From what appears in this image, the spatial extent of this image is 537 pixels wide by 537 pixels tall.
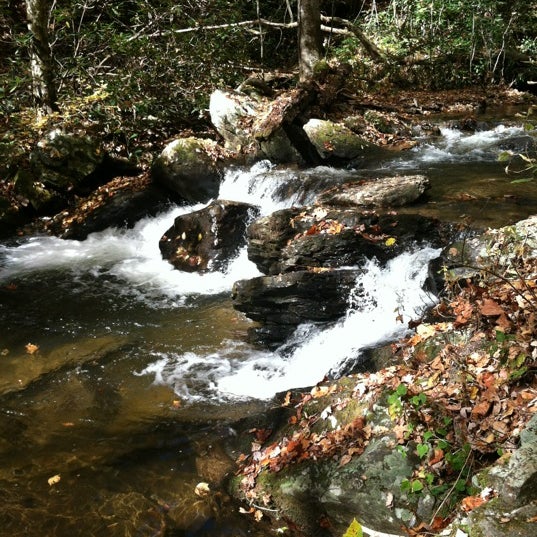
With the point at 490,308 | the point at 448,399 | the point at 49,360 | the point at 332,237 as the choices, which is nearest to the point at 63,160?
the point at 49,360

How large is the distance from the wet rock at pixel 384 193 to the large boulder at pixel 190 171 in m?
3.40

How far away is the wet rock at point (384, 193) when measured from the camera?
748cm

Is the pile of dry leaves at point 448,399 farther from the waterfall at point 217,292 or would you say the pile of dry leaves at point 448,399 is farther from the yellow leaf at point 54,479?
the yellow leaf at point 54,479

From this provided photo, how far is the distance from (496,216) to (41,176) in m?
9.55

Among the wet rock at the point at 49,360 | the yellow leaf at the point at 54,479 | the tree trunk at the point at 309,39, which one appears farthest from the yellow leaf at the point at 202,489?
the tree trunk at the point at 309,39

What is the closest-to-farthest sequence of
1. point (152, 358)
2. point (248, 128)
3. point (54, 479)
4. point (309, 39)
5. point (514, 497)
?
point (514, 497) → point (54, 479) → point (152, 358) → point (248, 128) → point (309, 39)

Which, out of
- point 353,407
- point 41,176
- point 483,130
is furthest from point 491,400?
point 41,176

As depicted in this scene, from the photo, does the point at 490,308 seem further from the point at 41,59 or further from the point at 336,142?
the point at 41,59

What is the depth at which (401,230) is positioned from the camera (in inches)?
270

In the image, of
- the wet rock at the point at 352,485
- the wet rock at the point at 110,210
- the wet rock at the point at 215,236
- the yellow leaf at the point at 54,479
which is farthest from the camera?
the wet rock at the point at 110,210

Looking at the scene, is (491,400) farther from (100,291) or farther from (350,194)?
(100,291)

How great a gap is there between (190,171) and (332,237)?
16.3 ft

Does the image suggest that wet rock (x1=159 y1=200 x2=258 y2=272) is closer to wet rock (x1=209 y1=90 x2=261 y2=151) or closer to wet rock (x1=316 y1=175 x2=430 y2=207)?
wet rock (x1=316 y1=175 x2=430 y2=207)

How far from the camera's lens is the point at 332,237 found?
22.0 ft
